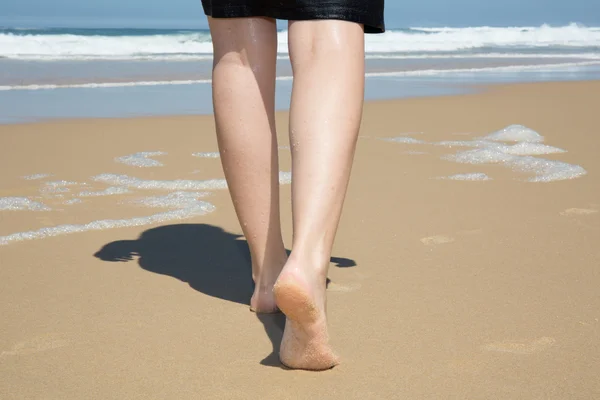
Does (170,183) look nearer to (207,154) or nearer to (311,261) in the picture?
(207,154)

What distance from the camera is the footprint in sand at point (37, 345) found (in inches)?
66.5

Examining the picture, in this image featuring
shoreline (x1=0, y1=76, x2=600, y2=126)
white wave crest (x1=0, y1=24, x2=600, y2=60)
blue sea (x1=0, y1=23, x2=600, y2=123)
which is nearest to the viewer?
shoreline (x1=0, y1=76, x2=600, y2=126)

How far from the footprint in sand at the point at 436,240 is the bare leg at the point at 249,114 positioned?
2.35 feet

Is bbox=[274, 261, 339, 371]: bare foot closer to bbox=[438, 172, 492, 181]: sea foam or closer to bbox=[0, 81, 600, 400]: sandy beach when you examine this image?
bbox=[0, 81, 600, 400]: sandy beach

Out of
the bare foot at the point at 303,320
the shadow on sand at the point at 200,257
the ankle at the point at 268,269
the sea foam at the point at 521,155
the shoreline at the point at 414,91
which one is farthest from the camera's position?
the shoreline at the point at 414,91

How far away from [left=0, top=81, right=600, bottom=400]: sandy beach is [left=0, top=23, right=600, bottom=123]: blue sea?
2.74 m

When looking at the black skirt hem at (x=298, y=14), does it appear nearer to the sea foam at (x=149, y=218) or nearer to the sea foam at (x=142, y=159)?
the sea foam at (x=149, y=218)

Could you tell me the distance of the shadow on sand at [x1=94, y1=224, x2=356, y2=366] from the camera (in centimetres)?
208

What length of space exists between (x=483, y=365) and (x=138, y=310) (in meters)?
0.82

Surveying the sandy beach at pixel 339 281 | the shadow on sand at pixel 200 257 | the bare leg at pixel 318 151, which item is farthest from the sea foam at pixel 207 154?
the bare leg at pixel 318 151

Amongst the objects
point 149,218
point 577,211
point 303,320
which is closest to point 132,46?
point 149,218

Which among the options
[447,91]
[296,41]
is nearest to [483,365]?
[296,41]

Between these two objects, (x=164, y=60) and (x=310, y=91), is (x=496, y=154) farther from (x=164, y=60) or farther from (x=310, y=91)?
(x=164, y=60)

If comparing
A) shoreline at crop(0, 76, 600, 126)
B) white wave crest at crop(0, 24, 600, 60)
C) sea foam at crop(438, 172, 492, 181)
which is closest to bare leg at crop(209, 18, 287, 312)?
sea foam at crop(438, 172, 492, 181)
